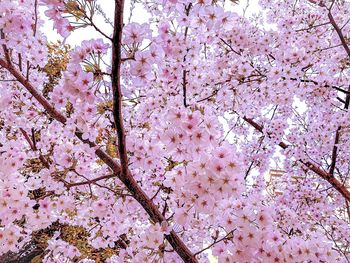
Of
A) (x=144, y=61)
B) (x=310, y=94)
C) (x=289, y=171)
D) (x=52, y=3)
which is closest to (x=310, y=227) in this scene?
(x=289, y=171)

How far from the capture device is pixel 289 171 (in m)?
6.95

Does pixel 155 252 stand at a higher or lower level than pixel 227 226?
higher

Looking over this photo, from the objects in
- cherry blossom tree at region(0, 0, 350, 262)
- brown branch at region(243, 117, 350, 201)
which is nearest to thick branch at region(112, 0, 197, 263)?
cherry blossom tree at region(0, 0, 350, 262)

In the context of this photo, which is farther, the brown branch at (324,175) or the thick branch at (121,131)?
the brown branch at (324,175)

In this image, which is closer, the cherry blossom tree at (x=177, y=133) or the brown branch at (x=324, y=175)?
the cherry blossom tree at (x=177, y=133)

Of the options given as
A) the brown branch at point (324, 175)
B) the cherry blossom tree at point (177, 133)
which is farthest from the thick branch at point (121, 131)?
the brown branch at point (324, 175)

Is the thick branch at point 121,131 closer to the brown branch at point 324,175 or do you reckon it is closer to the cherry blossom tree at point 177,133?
the cherry blossom tree at point 177,133

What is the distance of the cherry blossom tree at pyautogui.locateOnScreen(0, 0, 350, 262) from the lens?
2.09m

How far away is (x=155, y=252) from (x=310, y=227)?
401 centimetres

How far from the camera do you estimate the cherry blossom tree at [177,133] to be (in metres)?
2.09

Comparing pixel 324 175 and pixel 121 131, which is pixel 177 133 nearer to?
pixel 121 131

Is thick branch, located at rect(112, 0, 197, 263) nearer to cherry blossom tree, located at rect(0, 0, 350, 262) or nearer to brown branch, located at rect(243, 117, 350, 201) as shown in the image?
cherry blossom tree, located at rect(0, 0, 350, 262)

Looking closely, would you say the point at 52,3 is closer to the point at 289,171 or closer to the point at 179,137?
the point at 179,137

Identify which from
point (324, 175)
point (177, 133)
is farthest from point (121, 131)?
point (324, 175)
